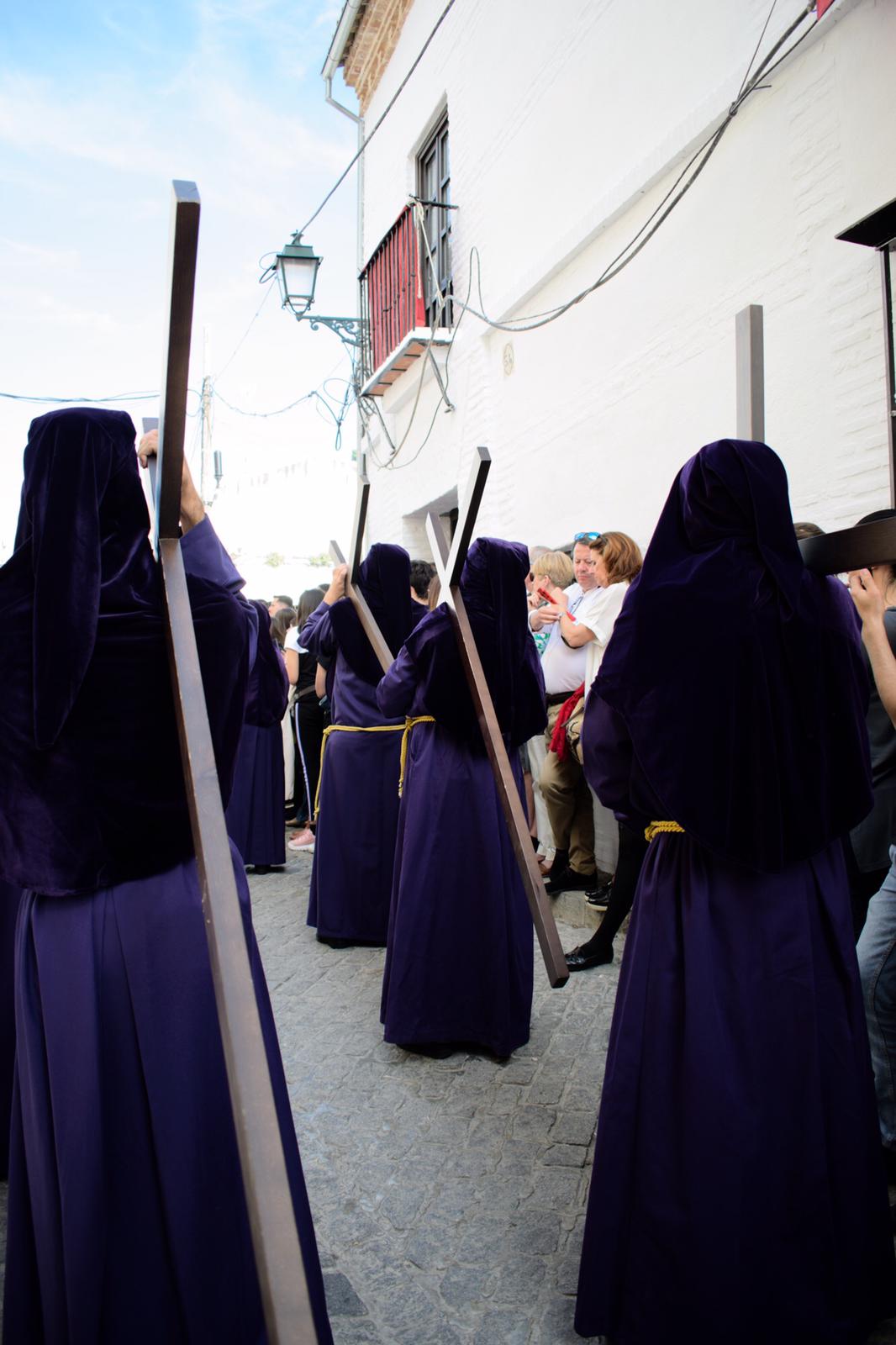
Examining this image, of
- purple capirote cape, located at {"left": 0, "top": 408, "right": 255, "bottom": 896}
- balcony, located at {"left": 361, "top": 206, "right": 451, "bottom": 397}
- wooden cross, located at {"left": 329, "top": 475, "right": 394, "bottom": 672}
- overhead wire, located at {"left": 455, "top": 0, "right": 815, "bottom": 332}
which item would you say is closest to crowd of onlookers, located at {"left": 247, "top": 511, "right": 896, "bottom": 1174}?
wooden cross, located at {"left": 329, "top": 475, "right": 394, "bottom": 672}

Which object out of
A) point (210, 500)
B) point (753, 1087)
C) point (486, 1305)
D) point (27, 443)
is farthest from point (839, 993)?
point (210, 500)

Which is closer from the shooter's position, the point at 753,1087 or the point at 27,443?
the point at 27,443

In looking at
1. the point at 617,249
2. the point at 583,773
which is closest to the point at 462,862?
the point at 583,773

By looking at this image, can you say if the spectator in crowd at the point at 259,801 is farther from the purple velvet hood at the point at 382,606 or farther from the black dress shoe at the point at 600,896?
the black dress shoe at the point at 600,896

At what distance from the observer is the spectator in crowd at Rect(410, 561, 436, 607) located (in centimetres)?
530

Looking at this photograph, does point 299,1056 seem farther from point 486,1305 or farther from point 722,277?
point 722,277

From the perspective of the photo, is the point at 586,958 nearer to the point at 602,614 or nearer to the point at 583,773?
the point at 583,773

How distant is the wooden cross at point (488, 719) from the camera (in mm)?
2818

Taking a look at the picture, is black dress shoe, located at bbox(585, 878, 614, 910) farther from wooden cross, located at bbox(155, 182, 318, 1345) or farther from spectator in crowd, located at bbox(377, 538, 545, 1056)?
wooden cross, located at bbox(155, 182, 318, 1345)

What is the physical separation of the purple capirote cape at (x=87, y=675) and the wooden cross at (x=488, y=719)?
1199 mm

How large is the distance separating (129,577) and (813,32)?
4.20m

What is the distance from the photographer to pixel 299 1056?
371 cm

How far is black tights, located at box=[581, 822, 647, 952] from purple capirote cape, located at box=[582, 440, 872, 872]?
2106 millimetres

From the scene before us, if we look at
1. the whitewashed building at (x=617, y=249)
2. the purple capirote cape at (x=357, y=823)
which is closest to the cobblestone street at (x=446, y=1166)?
the purple capirote cape at (x=357, y=823)
